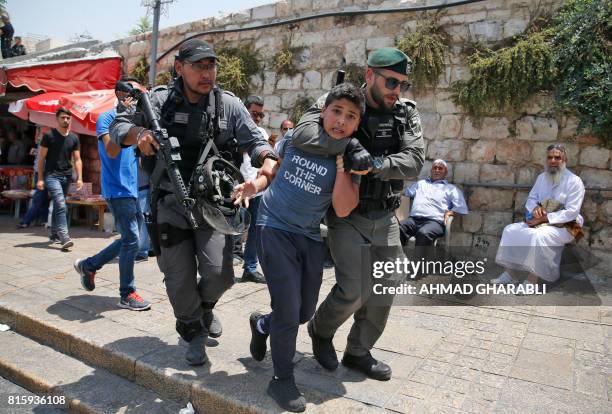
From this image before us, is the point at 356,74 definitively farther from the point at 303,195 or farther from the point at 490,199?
the point at 303,195

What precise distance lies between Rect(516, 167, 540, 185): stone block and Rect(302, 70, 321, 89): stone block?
136 inches

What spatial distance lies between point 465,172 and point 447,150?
401mm

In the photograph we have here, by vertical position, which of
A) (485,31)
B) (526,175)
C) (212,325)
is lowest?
(212,325)

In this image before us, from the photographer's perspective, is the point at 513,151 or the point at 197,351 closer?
the point at 197,351

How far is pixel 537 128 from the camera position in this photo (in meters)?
6.34

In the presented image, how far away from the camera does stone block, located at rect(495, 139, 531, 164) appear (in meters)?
6.45

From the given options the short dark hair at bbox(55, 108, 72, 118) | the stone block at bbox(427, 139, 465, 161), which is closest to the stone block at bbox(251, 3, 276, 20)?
the short dark hair at bbox(55, 108, 72, 118)

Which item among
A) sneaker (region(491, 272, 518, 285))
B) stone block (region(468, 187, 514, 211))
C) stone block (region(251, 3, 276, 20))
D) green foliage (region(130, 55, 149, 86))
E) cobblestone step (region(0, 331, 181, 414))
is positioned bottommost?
cobblestone step (region(0, 331, 181, 414))

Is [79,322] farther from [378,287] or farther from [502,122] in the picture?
[502,122]

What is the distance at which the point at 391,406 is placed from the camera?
9.29 feet

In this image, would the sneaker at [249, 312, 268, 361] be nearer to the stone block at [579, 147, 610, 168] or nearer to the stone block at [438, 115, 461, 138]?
the stone block at [438, 115, 461, 138]

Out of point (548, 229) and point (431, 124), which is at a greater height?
point (431, 124)

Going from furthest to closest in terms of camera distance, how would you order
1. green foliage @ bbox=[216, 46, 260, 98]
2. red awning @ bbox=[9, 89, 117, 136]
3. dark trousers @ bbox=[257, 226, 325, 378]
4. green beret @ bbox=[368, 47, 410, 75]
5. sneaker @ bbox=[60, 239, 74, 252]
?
green foliage @ bbox=[216, 46, 260, 98] → red awning @ bbox=[9, 89, 117, 136] → sneaker @ bbox=[60, 239, 74, 252] → green beret @ bbox=[368, 47, 410, 75] → dark trousers @ bbox=[257, 226, 325, 378]

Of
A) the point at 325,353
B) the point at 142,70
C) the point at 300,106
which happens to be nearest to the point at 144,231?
the point at 300,106
